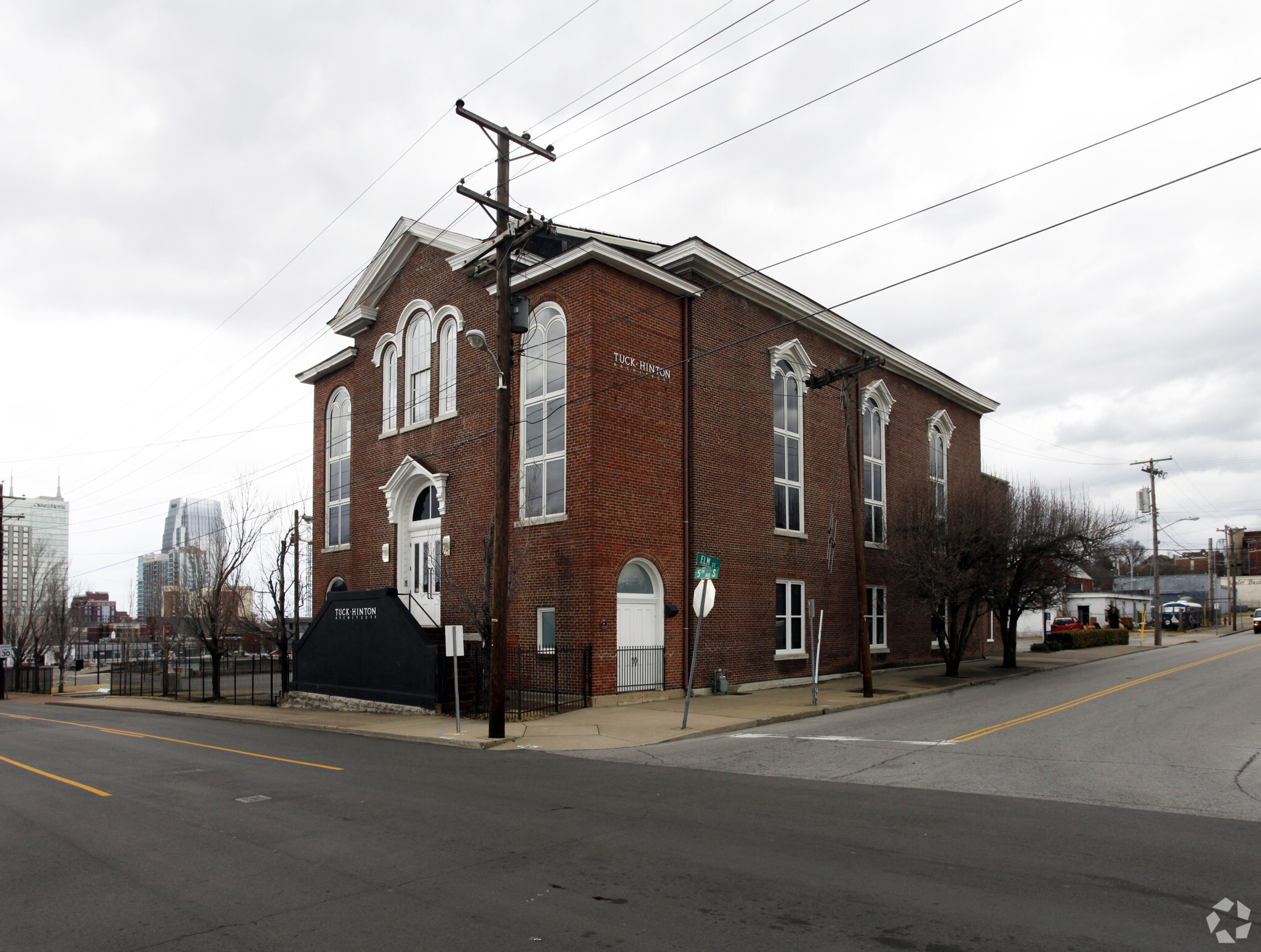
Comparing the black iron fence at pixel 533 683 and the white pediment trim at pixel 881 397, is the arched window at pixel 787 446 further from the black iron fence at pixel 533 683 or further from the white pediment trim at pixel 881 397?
the black iron fence at pixel 533 683

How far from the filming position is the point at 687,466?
889 inches

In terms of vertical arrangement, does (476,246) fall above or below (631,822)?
above

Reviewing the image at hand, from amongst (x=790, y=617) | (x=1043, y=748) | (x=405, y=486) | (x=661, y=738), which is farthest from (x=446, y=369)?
(x=1043, y=748)

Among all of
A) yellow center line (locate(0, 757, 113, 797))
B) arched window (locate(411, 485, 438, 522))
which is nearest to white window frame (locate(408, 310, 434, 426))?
arched window (locate(411, 485, 438, 522))

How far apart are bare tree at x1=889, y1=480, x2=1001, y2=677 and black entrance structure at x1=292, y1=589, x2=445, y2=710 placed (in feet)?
46.0

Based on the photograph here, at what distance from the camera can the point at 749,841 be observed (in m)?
7.48

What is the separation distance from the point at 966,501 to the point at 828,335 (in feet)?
22.6

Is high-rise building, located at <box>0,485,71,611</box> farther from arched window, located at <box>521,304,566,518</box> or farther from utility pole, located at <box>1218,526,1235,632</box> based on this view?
utility pole, located at <box>1218,526,1235,632</box>

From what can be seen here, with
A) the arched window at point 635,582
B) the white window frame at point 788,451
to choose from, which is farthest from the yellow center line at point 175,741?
the white window frame at point 788,451

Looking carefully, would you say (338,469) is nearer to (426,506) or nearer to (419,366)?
(426,506)

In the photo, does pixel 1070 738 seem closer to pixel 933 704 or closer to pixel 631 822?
pixel 933 704

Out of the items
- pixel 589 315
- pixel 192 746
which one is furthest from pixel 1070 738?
pixel 192 746

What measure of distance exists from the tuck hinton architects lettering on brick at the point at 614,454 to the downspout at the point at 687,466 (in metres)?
0.05

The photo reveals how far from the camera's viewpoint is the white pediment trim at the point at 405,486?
25.5 meters
